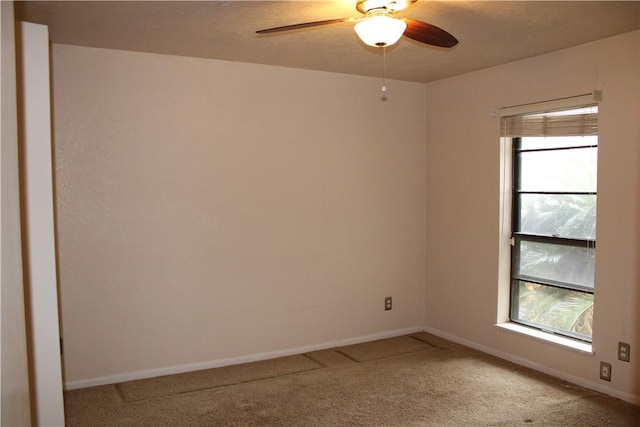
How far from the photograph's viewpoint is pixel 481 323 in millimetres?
4691

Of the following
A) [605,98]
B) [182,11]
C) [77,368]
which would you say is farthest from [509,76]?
[77,368]

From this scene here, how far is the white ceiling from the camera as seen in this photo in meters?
2.97

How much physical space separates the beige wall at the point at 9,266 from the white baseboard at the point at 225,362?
6.20ft

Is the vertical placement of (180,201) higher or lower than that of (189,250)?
higher

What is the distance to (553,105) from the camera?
4000 mm

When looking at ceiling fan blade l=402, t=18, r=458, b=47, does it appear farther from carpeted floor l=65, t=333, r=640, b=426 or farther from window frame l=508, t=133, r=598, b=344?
carpeted floor l=65, t=333, r=640, b=426

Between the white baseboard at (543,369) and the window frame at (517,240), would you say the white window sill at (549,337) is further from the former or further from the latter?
the white baseboard at (543,369)

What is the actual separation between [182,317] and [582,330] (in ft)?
9.84

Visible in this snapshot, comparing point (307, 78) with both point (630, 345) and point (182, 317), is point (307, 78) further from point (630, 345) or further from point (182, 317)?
point (630, 345)

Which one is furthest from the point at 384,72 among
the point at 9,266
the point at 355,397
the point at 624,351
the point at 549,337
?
the point at 9,266

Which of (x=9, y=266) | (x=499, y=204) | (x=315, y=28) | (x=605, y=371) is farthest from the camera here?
(x=499, y=204)

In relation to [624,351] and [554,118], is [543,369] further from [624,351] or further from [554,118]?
[554,118]

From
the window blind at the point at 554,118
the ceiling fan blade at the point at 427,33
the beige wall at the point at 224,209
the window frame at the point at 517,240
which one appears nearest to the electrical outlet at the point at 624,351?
the window frame at the point at 517,240

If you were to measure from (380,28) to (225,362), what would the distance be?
2934mm
